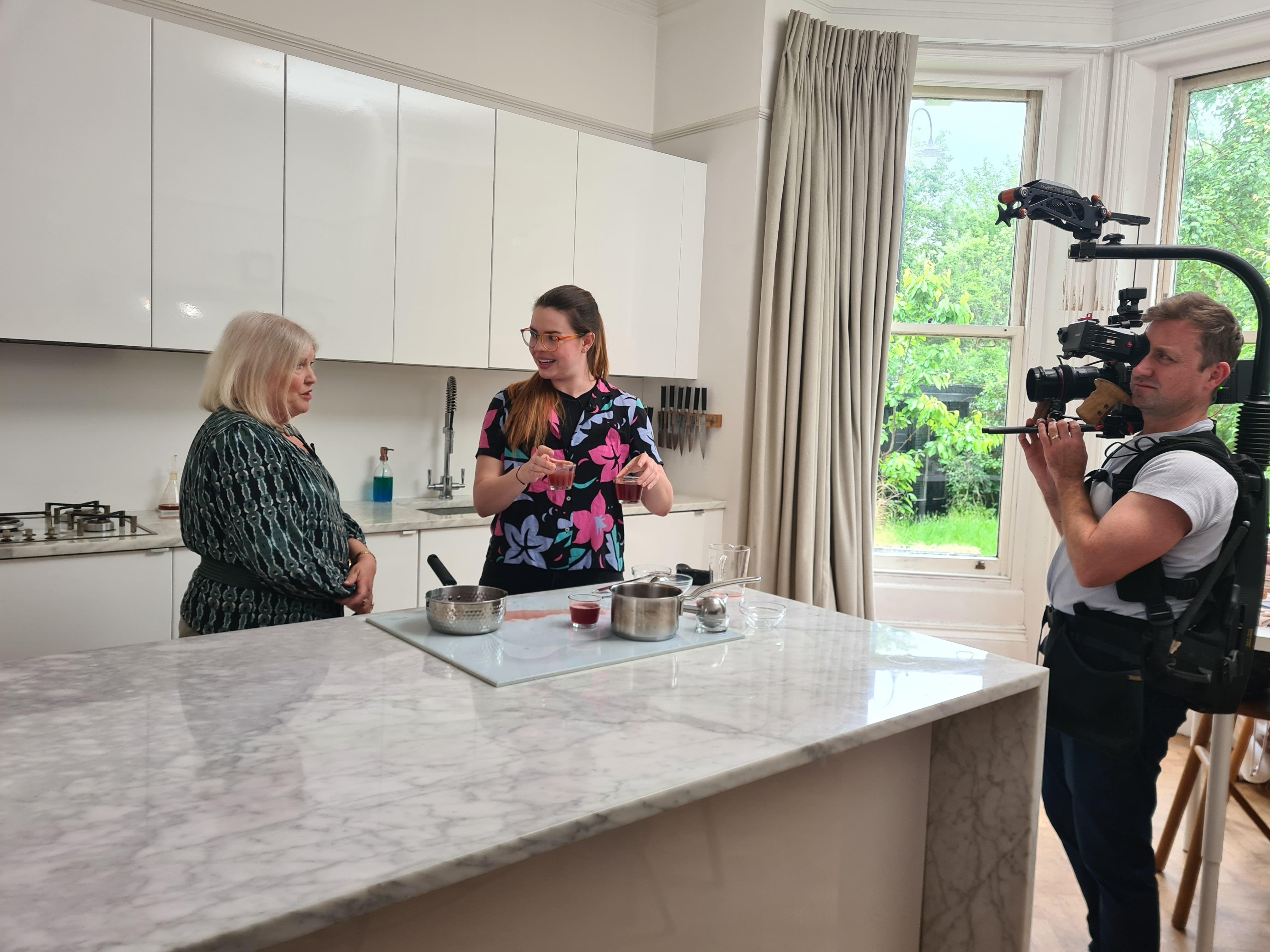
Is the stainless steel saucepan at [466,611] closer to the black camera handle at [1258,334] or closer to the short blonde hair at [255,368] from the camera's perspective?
the short blonde hair at [255,368]

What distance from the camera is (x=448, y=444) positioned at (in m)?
3.65

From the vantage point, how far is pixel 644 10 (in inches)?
165

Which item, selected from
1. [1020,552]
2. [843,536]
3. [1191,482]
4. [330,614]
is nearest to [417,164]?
[330,614]

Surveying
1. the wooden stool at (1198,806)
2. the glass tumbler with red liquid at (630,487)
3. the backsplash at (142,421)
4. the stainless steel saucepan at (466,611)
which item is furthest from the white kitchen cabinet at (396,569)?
the wooden stool at (1198,806)

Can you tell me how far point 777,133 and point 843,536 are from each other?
1731mm

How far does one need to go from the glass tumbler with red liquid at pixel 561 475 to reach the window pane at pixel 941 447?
2.53m

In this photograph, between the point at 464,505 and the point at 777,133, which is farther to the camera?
the point at 777,133

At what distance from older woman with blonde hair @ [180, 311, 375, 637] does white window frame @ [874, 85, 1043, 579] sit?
2.98 metres

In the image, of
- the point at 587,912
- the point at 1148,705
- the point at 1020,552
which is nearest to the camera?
the point at 587,912

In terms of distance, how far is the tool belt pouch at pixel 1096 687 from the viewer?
176cm

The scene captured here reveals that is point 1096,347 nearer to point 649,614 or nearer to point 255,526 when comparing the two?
point 649,614

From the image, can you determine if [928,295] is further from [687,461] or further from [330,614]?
[330,614]

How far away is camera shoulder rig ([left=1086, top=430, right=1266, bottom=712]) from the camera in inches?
68.6

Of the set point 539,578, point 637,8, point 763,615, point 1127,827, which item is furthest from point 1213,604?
point 637,8
